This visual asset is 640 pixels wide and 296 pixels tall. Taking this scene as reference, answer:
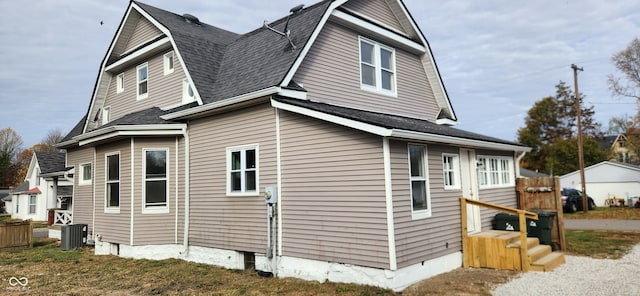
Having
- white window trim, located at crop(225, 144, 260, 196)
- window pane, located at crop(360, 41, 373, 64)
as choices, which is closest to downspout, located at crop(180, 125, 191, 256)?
white window trim, located at crop(225, 144, 260, 196)

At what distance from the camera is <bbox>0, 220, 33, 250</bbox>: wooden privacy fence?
1360 cm

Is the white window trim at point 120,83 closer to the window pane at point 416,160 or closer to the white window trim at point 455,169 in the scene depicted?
the window pane at point 416,160

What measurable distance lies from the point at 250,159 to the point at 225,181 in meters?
0.95

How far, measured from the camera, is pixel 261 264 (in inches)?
356

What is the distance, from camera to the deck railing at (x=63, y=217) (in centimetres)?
1675

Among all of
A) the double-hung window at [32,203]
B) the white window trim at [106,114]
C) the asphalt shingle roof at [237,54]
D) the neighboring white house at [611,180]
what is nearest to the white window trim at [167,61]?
the asphalt shingle roof at [237,54]

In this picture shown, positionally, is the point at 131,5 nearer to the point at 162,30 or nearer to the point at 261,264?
the point at 162,30

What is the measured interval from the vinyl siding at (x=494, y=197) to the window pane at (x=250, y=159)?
5.69 metres

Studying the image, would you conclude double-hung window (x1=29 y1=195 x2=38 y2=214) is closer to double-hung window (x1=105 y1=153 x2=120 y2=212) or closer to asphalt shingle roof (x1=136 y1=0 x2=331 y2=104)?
double-hung window (x1=105 y1=153 x2=120 y2=212)

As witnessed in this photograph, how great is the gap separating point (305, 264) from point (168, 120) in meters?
5.78

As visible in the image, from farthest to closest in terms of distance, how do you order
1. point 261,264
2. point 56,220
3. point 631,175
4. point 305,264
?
point 631,175, point 56,220, point 261,264, point 305,264

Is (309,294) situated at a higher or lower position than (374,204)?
lower

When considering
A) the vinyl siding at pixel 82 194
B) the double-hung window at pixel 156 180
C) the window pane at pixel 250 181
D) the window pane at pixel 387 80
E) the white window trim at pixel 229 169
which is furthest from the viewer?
the vinyl siding at pixel 82 194

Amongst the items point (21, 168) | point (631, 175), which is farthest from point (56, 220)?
point (21, 168)
